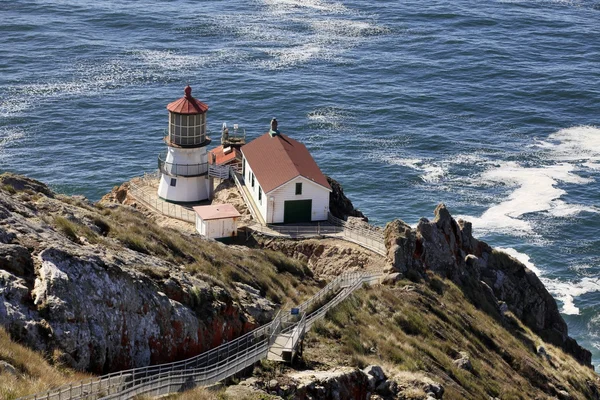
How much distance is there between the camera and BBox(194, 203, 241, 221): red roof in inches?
1891

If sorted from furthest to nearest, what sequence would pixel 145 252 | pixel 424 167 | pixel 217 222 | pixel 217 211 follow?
pixel 424 167, pixel 217 211, pixel 217 222, pixel 145 252

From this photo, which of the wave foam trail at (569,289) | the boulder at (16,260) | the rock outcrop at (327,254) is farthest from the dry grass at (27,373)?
the wave foam trail at (569,289)

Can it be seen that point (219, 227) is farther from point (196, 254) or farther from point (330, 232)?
point (196, 254)

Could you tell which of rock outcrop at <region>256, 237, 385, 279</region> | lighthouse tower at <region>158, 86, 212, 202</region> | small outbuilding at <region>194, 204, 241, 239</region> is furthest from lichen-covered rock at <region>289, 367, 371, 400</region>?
lighthouse tower at <region>158, 86, 212, 202</region>

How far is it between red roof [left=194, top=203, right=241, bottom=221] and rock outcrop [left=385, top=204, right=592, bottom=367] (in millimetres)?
8677

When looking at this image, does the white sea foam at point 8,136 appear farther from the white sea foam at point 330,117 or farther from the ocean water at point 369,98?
the white sea foam at point 330,117

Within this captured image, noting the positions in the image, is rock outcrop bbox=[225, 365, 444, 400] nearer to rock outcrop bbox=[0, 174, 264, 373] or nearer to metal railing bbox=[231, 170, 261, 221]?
rock outcrop bbox=[0, 174, 264, 373]

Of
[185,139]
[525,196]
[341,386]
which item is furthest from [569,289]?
[341,386]

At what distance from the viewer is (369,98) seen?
99.3 metres

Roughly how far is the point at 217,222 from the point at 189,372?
25381 mm

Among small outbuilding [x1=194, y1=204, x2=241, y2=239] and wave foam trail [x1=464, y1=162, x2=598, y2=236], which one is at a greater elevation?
small outbuilding [x1=194, y1=204, x2=241, y2=239]

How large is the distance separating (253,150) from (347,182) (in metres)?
26.4

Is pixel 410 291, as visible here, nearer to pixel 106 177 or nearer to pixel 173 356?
pixel 173 356

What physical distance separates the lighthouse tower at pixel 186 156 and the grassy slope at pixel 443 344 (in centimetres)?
1762
